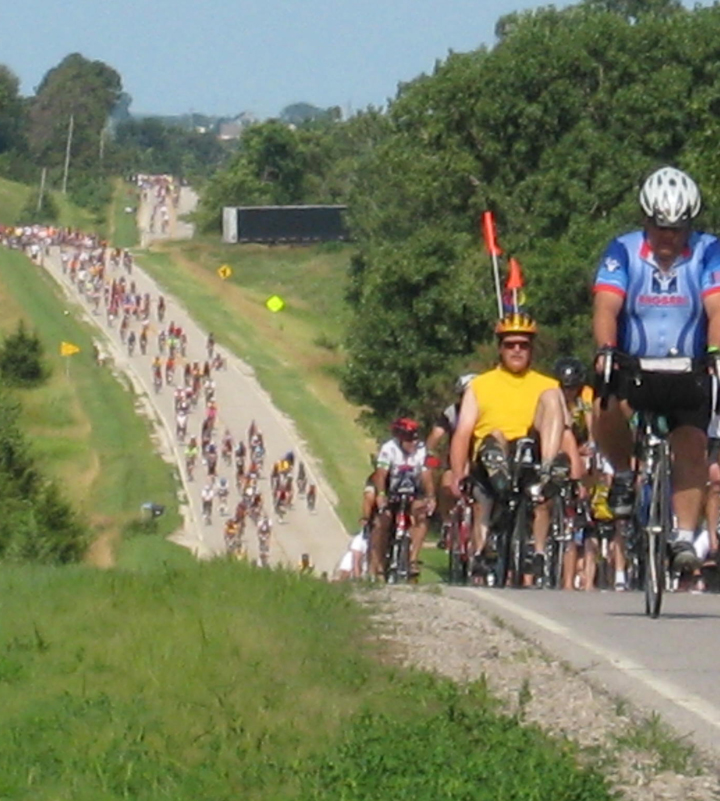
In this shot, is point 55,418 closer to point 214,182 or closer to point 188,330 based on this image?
point 188,330

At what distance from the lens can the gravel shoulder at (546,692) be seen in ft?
22.0

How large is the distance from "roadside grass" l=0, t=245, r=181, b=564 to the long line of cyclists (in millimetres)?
1257

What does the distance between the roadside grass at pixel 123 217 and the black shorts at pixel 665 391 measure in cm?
13516

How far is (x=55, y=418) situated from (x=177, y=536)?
78.4 feet

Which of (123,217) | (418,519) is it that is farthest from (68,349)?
(123,217)

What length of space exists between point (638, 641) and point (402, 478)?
23.4 feet

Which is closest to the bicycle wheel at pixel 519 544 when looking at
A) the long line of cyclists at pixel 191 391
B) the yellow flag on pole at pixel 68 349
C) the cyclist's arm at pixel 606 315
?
the cyclist's arm at pixel 606 315

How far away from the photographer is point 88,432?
76.2m

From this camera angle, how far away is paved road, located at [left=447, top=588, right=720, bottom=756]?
26.3ft

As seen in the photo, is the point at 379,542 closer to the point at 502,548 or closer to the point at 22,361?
the point at 502,548

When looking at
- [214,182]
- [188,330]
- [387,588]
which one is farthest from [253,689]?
[214,182]

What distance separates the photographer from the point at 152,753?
277 inches

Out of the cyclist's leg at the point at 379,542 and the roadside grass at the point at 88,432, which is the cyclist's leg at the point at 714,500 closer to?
the cyclist's leg at the point at 379,542

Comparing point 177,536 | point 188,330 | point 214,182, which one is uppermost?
point 214,182
